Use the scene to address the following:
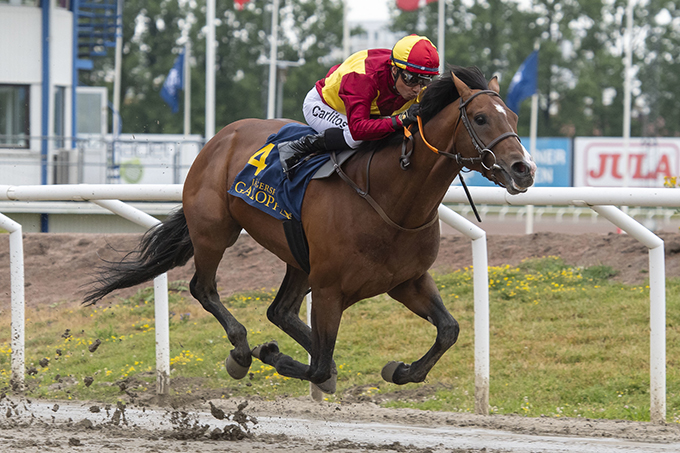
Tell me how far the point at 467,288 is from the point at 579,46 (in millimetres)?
29525

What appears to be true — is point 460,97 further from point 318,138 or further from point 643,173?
point 643,173

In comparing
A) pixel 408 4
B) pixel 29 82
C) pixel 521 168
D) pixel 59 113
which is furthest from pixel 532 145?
pixel 521 168

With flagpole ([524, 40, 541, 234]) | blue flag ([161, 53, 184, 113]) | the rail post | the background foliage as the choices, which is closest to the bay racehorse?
the rail post

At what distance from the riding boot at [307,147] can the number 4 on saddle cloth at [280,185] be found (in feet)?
0.11

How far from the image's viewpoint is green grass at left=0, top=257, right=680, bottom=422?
4.94m

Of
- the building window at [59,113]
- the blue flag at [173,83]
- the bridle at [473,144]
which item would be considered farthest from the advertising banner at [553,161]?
the bridle at [473,144]

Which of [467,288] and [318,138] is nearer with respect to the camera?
[318,138]

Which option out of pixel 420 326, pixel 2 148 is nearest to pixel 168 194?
pixel 420 326

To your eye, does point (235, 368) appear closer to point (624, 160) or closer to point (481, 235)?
point (481, 235)

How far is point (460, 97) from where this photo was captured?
3.47 metres

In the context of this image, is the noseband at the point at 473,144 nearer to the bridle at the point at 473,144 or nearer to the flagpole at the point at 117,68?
the bridle at the point at 473,144

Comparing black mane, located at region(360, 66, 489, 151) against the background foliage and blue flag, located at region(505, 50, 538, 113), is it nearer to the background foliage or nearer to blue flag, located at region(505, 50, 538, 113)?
blue flag, located at region(505, 50, 538, 113)

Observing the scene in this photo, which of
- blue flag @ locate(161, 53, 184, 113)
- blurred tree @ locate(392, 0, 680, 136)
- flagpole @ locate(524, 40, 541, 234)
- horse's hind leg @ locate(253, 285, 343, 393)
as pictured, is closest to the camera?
horse's hind leg @ locate(253, 285, 343, 393)

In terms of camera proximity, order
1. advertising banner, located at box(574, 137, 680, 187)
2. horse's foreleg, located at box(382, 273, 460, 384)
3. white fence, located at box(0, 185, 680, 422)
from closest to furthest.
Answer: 1. horse's foreleg, located at box(382, 273, 460, 384)
2. white fence, located at box(0, 185, 680, 422)
3. advertising banner, located at box(574, 137, 680, 187)
